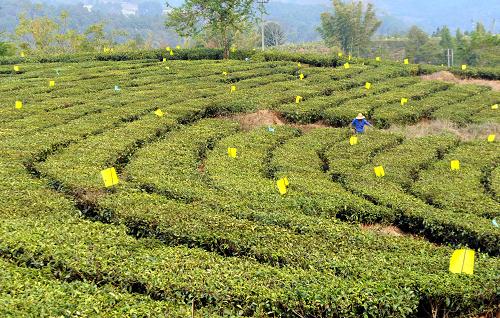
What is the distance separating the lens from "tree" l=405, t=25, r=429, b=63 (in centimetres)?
8444

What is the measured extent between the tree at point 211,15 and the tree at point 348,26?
134 feet

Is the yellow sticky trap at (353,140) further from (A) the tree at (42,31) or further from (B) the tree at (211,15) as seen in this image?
(A) the tree at (42,31)

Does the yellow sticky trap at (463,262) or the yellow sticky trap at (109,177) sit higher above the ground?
the yellow sticky trap at (109,177)

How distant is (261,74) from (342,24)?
4982cm

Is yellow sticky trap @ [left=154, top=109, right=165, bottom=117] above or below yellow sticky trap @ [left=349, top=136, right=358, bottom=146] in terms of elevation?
above

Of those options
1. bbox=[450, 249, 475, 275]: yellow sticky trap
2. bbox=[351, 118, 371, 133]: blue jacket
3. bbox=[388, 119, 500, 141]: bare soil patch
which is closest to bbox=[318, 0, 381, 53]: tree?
bbox=[388, 119, 500, 141]: bare soil patch

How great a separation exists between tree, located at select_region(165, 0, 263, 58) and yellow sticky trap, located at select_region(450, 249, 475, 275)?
107ft

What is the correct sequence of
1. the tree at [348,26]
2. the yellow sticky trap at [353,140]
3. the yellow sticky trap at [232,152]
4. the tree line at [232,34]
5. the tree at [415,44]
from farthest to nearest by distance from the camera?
the tree at [415,44]
the tree at [348,26]
the tree line at [232,34]
the yellow sticky trap at [353,140]
the yellow sticky trap at [232,152]

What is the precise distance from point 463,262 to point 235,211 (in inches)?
196

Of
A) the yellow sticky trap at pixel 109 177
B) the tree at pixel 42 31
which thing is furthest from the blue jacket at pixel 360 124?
the tree at pixel 42 31

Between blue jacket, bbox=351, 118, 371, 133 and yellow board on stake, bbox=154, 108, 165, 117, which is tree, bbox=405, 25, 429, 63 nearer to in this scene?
blue jacket, bbox=351, 118, 371, 133

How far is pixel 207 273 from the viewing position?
8.64 metres

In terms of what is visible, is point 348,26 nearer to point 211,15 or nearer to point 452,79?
point 211,15

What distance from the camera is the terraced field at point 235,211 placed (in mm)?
8203
